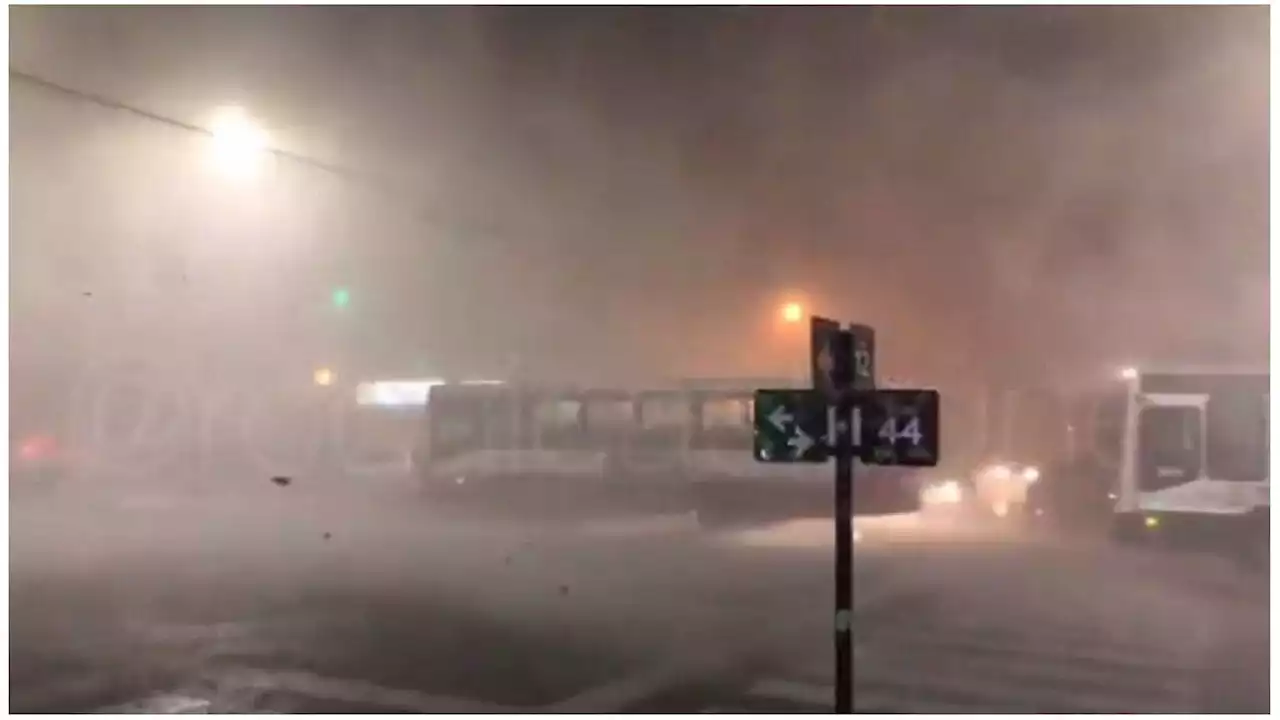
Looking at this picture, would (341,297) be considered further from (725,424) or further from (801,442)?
(801,442)

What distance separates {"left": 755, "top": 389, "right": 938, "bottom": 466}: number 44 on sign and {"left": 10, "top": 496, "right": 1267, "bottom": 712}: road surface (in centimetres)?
43

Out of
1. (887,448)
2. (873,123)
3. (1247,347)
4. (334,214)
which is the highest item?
(873,123)

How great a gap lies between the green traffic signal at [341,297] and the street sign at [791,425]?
76cm

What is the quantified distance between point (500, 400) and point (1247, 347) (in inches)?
44.8

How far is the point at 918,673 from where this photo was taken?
A: 1.81 m

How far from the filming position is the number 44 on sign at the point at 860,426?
4.73 feet

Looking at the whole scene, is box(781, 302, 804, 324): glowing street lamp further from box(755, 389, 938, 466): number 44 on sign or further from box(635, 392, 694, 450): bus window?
box(755, 389, 938, 466): number 44 on sign

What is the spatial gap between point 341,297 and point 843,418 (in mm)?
877

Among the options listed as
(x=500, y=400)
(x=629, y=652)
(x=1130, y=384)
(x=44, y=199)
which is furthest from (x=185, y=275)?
(x=1130, y=384)

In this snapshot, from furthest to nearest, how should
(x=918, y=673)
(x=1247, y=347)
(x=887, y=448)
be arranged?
(x=918, y=673), (x=1247, y=347), (x=887, y=448)

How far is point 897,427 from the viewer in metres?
1.45

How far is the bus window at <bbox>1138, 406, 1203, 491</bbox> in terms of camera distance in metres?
1.76

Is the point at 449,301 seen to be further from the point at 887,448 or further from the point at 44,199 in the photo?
the point at 887,448

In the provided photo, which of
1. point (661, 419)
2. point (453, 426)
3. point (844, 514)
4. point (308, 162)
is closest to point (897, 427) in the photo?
point (844, 514)
